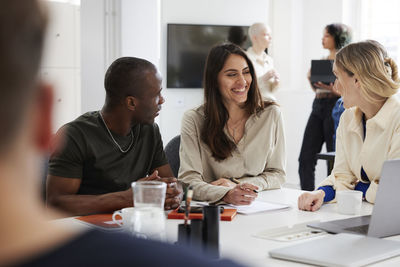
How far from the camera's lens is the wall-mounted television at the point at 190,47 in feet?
19.4

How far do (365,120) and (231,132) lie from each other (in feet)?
2.04

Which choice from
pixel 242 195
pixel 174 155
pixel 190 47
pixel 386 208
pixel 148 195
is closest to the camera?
pixel 148 195

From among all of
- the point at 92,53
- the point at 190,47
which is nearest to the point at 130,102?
the point at 92,53

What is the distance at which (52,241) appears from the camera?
12.8 inches

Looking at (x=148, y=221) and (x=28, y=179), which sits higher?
(x=28, y=179)

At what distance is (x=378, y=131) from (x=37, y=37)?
211cm

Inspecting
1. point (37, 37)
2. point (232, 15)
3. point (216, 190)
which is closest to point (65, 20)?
point (232, 15)

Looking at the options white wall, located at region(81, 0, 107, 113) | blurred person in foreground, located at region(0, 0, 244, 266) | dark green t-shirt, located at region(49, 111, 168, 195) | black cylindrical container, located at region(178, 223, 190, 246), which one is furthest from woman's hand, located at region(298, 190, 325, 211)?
white wall, located at region(81, 0, 107, 113)

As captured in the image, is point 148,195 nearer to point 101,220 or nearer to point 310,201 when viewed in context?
point 101,220

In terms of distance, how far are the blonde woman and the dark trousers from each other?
112 inches

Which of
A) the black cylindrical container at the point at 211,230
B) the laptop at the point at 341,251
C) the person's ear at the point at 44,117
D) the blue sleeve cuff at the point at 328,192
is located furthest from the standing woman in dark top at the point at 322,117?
the person's ear at the point at 44,117

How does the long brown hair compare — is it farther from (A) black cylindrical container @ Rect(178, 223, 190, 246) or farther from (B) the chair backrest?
(A) black cylindrical container @ Rect(178, 223, 190, 246)

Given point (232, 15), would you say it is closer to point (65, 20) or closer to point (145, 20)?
point (145, 20)

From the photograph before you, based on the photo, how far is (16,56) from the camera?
1.07 ft
